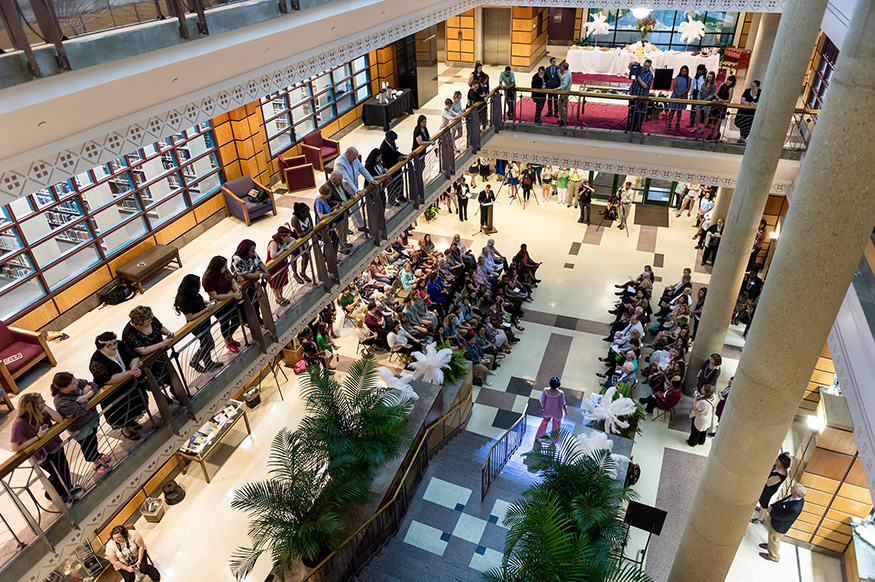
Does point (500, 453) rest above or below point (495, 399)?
above

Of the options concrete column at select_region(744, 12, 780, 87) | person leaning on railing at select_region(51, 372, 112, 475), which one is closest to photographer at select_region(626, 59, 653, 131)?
concrete column at select_region(744, 12, 780, 87)

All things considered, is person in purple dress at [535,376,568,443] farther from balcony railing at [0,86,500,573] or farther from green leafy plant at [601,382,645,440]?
balcony railing at [0,86,500,573]

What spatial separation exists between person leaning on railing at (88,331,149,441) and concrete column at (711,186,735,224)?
14.4 m

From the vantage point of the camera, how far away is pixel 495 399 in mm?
11219

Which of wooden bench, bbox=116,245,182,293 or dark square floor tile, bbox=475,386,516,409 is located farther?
dark square floor tile, bbox=475,386,516,409

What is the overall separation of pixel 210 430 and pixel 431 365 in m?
4.13

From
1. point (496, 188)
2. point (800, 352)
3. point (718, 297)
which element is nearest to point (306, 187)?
point (496, 188)

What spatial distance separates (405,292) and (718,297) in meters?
6.99

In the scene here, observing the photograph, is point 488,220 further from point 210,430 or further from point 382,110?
point 210,430

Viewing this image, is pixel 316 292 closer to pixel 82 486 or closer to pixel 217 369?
pixel 217 369

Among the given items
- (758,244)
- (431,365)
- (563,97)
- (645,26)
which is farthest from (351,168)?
(645,26)

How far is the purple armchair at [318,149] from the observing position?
45.2ft

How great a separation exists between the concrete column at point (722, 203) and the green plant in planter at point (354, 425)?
11.2 m

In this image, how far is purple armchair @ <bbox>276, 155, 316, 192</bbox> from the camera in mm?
13070
